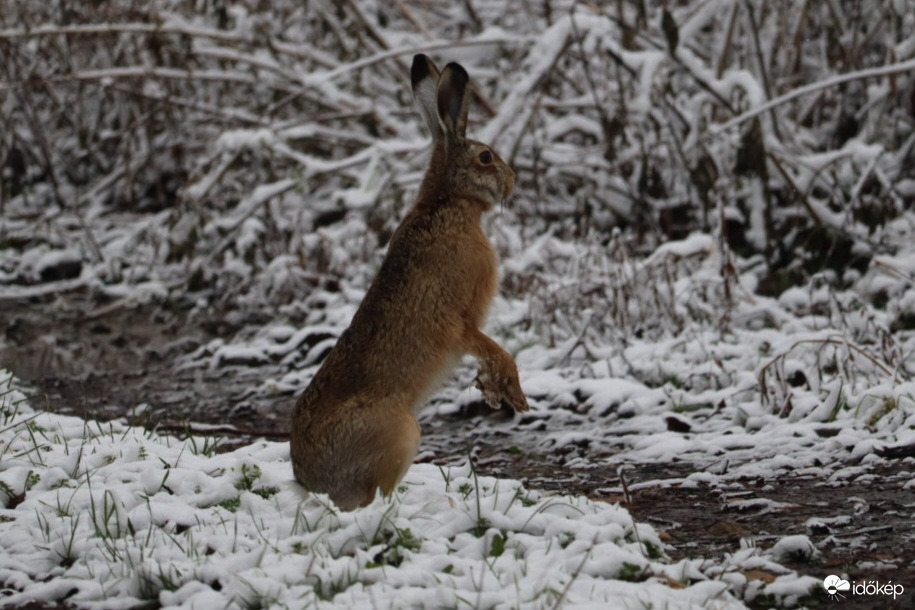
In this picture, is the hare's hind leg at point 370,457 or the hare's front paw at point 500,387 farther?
the hare's front paw at point 500,387

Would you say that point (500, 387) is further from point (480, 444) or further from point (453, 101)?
point (480, 444)

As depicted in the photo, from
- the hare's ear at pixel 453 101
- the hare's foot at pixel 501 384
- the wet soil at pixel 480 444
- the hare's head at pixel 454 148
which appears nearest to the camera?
the wet soil at pixel 480 444

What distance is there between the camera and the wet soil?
3.91 metres

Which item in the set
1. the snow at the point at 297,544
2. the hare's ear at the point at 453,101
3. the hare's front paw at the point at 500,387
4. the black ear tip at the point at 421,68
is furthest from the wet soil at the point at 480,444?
the black ear tip at the point at 421,68

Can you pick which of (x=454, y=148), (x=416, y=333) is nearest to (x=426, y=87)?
(x=454, y=148)

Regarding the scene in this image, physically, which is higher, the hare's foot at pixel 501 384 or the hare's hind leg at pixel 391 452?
the hare's foot at pixel 501 384

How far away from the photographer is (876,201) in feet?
27.5

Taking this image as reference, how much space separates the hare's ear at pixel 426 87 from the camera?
4.57 meters

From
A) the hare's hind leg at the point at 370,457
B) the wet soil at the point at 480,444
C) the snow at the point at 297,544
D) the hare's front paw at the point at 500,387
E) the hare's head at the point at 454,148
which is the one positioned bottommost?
the wet soil at the point at 480,444

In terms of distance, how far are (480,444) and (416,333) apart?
190cm

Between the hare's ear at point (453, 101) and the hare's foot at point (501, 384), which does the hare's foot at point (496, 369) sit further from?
the hare's ear at point (453, 101)

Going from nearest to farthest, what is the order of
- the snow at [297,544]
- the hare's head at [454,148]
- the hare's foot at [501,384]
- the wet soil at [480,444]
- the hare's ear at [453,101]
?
the snow at [297,544]
the wet soil at [480,444]
the hare's foot at [501,384]
the hare's ear at [453,101]
the hare's head at [454,148]

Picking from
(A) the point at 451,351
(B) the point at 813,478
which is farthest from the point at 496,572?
(B) the point at 813,478

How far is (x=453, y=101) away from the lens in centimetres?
461
